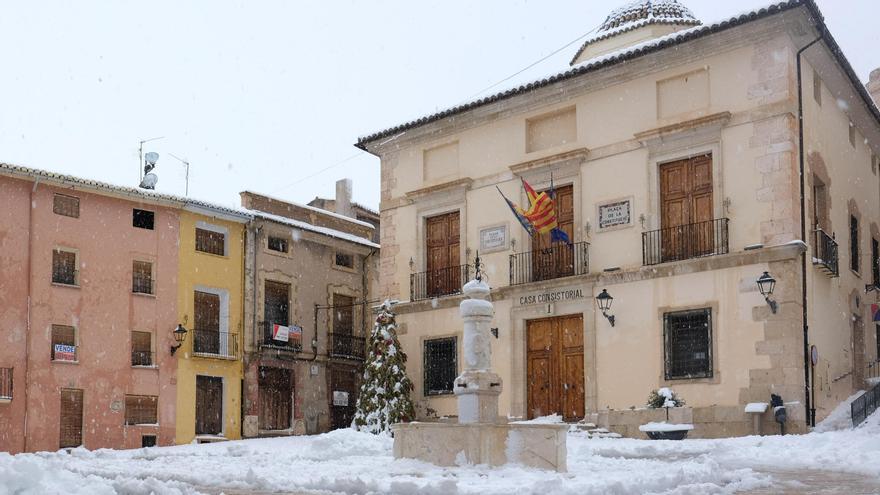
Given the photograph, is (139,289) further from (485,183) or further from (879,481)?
(879,481)

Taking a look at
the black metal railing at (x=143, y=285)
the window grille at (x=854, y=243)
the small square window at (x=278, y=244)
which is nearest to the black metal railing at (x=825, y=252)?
the window grille at (x=854, y=243)

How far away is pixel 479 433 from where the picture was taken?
11523 mm

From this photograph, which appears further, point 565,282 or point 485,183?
point 485,183

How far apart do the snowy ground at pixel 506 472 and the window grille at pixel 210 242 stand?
1299 cm

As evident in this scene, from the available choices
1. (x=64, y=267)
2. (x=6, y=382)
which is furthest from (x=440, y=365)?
(x=6, y=382)

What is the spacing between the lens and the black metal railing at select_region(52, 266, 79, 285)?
26625 mm

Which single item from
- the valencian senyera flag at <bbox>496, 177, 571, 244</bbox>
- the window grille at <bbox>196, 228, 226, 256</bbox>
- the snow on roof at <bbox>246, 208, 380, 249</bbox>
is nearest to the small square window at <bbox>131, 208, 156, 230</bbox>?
the window grille at <bbox>196, 228, 226, 256</bbox>

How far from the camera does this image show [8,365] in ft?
82.5

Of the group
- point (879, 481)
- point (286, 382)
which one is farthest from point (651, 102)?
point (286, 382)

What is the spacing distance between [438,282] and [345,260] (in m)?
9.92

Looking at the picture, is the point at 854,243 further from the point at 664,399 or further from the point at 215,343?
the point at 215,343

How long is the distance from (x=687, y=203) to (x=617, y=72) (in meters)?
3.28

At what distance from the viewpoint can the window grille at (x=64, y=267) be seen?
26672mm

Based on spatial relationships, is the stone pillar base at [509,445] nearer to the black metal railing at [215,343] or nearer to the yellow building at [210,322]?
the yellow building at [210,322]
